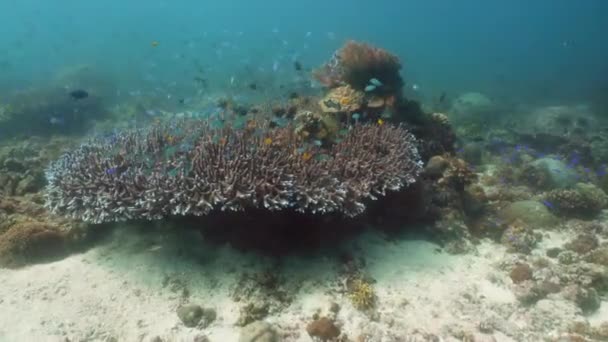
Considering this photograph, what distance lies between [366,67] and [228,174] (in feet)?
18.1

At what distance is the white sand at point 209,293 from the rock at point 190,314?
0.29 feet

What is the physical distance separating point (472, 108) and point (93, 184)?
23196 mm

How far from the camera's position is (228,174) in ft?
18.5

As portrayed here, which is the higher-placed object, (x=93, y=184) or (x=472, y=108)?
(x=93, y=184)

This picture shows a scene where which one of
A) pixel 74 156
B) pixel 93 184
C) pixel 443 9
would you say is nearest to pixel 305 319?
pixel 93 184

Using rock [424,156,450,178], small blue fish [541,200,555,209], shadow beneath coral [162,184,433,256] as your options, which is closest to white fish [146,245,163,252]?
shadow beneath coral [162,184,433,256]

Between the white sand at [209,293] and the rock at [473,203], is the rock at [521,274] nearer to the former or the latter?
the white sand at [209,293]

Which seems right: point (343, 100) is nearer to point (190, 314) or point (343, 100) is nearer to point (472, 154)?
point (190, 314)

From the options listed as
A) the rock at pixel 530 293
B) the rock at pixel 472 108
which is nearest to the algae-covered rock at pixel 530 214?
the rock at pixel 530 293

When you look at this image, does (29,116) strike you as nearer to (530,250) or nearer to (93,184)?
(93,184)

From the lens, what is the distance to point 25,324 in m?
4.86

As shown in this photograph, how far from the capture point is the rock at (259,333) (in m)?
4.67

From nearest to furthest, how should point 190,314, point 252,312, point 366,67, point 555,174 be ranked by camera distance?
point 190,314
point 252,312
point 366,67
point 555,174

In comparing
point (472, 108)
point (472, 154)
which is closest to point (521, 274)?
point (472, 154)
